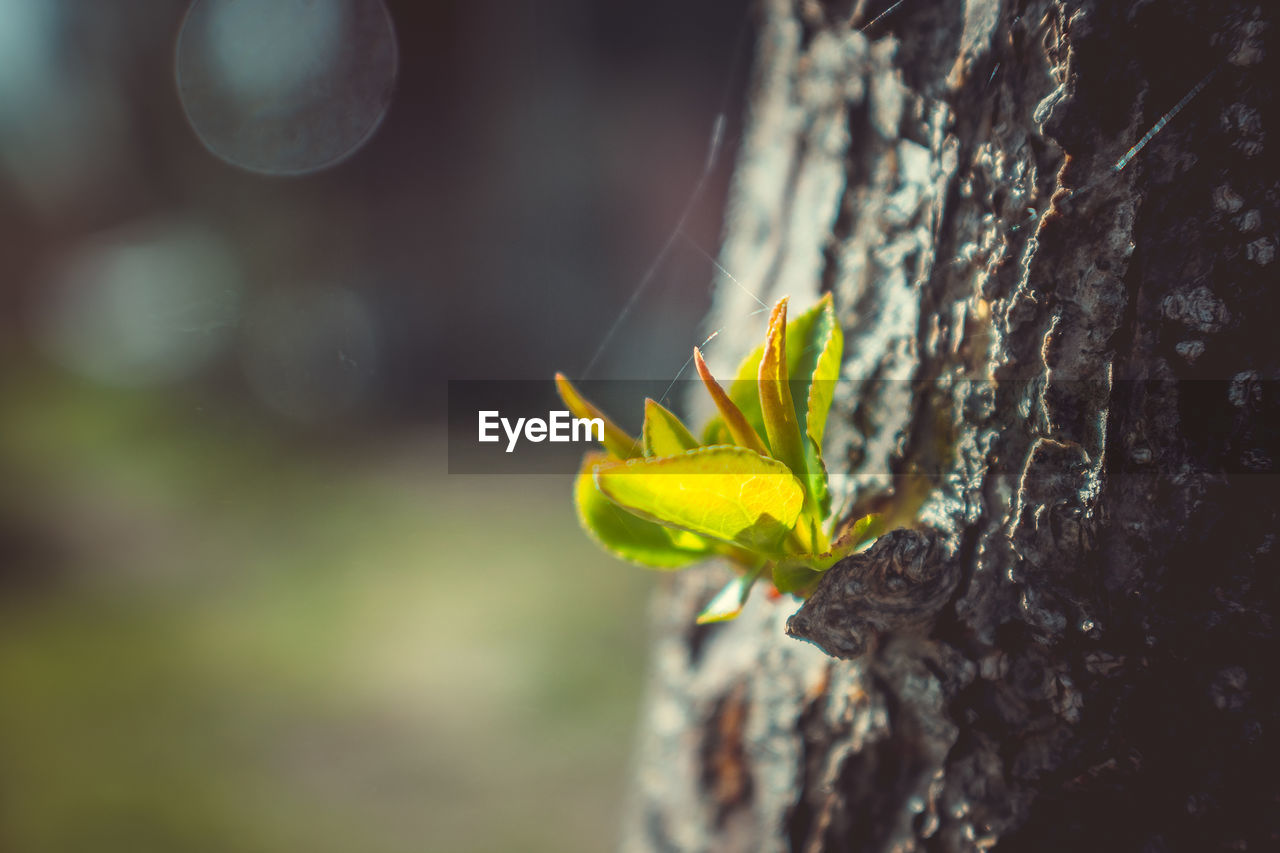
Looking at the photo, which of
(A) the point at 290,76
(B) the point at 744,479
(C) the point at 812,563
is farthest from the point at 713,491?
(A) the point at 290,76

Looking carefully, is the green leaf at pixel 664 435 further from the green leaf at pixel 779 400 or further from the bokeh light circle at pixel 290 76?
the bokeh light circle at pixel 290 76

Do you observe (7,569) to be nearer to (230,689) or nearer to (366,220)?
(230,689)

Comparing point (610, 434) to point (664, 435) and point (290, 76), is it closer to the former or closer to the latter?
point (664, 435)

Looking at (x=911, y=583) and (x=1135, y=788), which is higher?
(x=911, y=583)

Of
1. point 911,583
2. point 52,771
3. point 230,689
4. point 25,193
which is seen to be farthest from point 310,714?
point 25,193

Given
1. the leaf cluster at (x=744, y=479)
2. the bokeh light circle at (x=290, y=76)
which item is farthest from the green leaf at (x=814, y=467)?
the bokeh light circle at (x=290, y=76)
